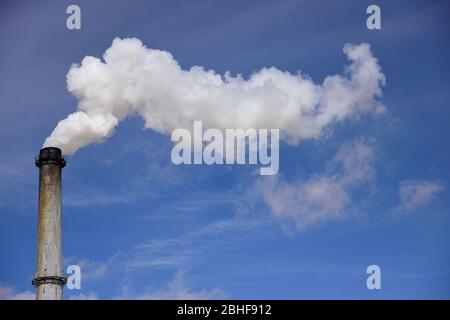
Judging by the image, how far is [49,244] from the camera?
40844 millimetres

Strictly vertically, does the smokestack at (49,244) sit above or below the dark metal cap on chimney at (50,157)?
below

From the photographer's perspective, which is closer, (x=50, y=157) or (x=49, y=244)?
(x=49, y=244)

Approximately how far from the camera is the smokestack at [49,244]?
40500mm

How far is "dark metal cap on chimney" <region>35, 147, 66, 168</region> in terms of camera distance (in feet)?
139

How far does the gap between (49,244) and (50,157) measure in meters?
5.92

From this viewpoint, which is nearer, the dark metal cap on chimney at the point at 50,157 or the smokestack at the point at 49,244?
the smokestack at the point at 49,244

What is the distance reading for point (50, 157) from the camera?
1674 inches

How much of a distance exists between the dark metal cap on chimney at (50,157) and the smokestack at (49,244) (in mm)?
1176

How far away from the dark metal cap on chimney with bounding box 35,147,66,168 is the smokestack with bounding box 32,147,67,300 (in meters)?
1.18

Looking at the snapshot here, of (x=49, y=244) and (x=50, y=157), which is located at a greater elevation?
(x=50, y=157)
